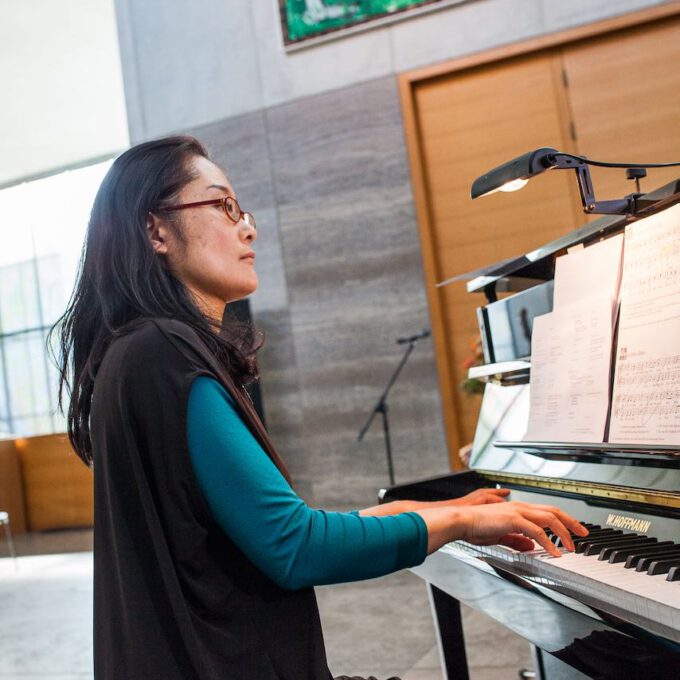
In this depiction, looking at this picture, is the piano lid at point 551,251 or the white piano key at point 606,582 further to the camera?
A: the piano lid at point 551,251

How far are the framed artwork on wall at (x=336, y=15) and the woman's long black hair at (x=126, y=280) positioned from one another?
157 inches

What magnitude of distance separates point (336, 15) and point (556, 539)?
4.25 m

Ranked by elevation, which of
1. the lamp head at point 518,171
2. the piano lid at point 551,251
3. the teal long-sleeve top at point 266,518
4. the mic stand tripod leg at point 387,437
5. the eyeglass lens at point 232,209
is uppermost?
the lamp head at point 518,171

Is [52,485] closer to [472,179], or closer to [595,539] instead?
[472,179]

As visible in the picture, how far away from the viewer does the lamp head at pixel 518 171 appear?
1.56m

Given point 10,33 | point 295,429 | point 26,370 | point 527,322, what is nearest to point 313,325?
point 295,429

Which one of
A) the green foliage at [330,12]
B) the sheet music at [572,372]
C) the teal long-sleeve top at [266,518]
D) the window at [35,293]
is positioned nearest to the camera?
the teal long-sleeve top at [266,518]

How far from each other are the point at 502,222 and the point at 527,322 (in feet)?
9.56

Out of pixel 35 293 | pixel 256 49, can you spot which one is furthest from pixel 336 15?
pixel 35 293

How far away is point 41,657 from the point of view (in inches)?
156

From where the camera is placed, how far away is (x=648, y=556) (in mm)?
1172

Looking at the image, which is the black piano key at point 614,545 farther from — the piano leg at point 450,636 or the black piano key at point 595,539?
the piano leg at point 450,636

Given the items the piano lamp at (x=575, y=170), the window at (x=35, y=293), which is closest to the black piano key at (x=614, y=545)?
the piano lamp at (x=575, y=170)

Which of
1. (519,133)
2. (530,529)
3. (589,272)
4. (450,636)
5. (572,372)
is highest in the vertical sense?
A: (519,133)
